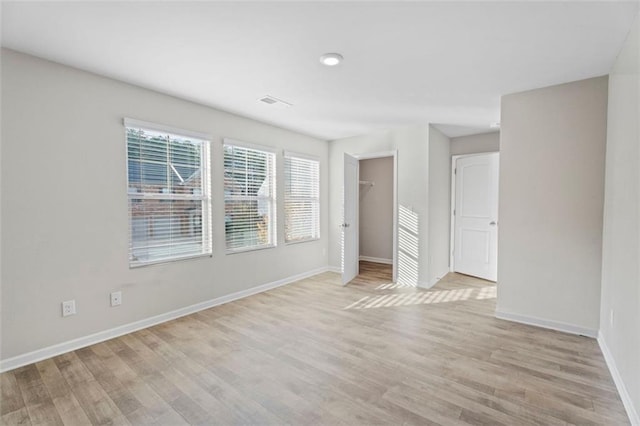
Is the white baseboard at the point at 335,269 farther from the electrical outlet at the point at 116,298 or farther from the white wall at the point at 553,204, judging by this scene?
the electrical outlet at the point at 116,298

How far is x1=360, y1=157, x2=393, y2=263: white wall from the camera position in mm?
6477

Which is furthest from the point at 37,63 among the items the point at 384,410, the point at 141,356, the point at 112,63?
the point at 384,410

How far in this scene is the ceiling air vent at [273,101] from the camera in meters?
3.39

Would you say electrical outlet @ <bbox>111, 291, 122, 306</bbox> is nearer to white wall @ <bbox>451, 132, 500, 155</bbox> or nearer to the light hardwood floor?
the light hardwood floor

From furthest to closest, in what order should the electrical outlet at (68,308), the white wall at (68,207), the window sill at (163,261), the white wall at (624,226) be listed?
the window sill at (163,261) → the electrical outlet at (68,308) → the white wall at (68,207) → the white wall at (624,226)

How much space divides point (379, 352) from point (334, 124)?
10.4ft

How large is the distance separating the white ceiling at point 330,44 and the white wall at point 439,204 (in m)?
1.36

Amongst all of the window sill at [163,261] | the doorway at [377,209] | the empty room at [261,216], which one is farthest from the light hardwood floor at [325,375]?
the doorway at [377,209]

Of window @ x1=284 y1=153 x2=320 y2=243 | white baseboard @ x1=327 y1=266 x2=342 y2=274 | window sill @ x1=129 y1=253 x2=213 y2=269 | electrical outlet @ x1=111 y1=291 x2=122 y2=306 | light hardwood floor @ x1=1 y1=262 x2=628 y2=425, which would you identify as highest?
window @ x1=284 y1=153 x2=320 y2=243

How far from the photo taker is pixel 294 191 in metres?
5.00

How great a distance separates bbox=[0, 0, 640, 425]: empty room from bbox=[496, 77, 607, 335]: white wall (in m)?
0.02

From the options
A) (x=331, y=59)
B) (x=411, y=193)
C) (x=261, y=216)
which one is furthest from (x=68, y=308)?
(x=411, y=193)

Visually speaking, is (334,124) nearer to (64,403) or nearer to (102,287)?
(102,287)

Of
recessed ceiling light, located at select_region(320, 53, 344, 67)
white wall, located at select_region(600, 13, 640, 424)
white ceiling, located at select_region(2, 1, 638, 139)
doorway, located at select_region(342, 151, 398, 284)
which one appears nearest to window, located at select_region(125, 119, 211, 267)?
white ceiling, located at select_region(2, 1, 638, 139)
